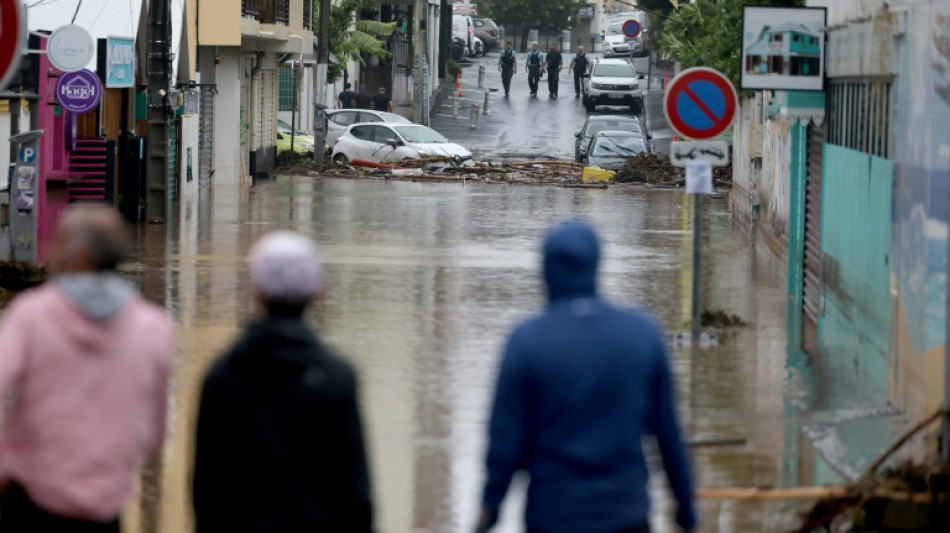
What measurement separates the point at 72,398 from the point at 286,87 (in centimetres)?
4849

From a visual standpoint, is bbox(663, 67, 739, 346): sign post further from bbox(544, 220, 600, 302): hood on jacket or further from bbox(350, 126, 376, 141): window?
bbox(350, 126, 376, 141): window

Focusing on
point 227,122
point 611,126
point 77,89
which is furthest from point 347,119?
point 77,89

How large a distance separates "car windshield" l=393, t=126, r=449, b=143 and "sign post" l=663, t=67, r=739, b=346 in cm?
3100

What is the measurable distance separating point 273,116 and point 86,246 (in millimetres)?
41222

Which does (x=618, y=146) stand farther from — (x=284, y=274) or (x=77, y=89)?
(x=284, y=274)

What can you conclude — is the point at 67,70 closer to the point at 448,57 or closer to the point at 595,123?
the point at 595,123

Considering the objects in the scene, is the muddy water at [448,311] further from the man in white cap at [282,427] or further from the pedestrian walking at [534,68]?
the pedestrian walking at [534,68]

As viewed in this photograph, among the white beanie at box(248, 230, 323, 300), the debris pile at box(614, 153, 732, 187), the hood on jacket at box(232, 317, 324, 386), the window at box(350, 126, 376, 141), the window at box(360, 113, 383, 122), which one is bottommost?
the hood on jacket at box(232, 317, 324, 386)

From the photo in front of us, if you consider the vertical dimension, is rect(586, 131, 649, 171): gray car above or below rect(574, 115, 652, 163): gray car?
below

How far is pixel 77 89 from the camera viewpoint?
2364cm

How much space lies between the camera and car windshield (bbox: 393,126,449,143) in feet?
147

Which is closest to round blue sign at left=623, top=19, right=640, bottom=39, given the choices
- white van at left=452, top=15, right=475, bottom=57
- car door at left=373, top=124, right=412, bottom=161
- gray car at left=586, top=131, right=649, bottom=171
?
white van at left=452, top=15, right=475, bottom=57

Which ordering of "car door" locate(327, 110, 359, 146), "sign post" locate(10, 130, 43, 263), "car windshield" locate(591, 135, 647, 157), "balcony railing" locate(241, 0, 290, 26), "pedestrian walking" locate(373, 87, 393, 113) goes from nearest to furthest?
"sign post" locate(10, 130, 43, 263) < "balcony railing" locate(241, 0, 290, 26) < "car windshield" locate(591, 135, 647, 157) < "car door" locate(327, 110, 359, 146) < "pedestrian walking" locate(373, 87, 393, 113)

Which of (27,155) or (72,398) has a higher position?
(27,155)
